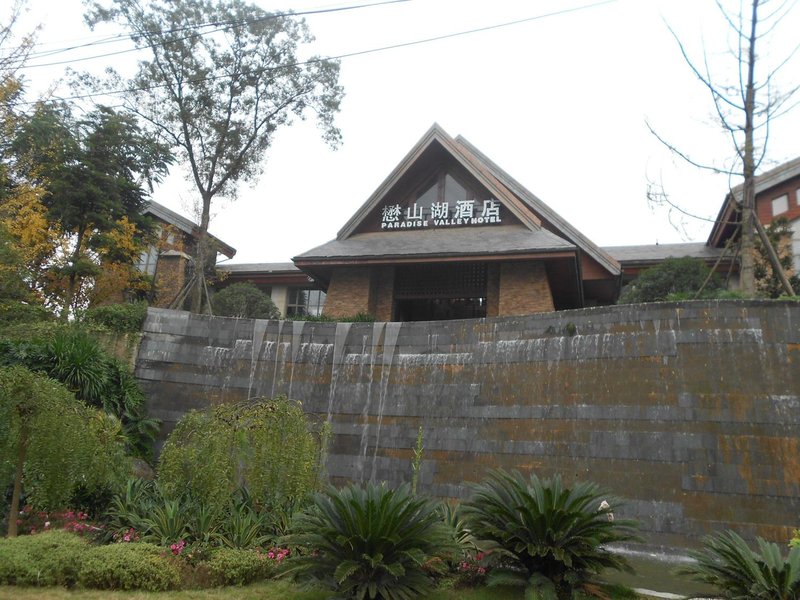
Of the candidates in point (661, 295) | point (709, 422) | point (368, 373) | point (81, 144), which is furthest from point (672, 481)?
point (81, 144)

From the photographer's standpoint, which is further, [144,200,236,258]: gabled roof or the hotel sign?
[144,200,236,258]: gabled roof

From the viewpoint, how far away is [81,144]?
23.1 metres

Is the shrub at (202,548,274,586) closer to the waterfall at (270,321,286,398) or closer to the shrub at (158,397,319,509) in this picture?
the shrub at (158,397,319,509)

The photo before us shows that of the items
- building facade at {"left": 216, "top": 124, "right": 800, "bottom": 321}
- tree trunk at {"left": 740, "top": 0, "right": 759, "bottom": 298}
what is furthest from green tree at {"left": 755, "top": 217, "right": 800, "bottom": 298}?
tree trunk at {"left": 740, "top": 0, "right": 759, "bottom": 298}

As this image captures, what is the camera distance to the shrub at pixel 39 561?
8.79m

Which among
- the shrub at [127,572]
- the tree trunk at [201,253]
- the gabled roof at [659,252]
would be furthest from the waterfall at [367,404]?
the gabled roof at [659,252]

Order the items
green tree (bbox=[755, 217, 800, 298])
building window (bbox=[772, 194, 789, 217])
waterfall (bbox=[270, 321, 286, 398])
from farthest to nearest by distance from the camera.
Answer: building window (bbox=[772, 194, 789, 217])
green tree (bbox=[755, 217, 800, 298])
waterfall (bbox=[270, 321, 286, 398])

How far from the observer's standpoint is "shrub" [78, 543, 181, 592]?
350 inches

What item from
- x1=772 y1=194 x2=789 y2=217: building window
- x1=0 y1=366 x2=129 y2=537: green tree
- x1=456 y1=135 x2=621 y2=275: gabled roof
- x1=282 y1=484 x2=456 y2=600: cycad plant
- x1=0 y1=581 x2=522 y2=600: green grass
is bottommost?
x1=0 y1=581 x2=522 y2=600: green grass

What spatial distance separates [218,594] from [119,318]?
1173cm

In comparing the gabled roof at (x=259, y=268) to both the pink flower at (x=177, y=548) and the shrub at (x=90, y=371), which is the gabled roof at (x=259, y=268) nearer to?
the shrub at (x=90, y=371)

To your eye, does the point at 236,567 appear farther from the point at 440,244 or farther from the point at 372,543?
the point at 440,244

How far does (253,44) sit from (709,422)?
70.1ft

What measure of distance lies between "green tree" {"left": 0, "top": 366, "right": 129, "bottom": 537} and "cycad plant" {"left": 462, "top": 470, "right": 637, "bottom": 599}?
6.72 meters
